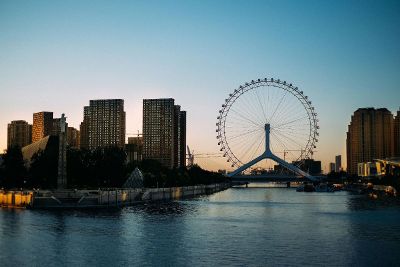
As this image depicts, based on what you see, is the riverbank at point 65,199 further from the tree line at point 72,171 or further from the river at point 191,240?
the tree line at point 72,171

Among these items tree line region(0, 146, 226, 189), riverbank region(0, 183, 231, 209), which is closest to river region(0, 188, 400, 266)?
riverbank region(0, 183, 231, 209)

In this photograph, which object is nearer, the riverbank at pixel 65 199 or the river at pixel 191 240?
the river at pixel 191 240

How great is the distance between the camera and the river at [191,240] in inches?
1265

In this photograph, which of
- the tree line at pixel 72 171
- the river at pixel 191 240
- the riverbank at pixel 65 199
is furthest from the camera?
the tree line at pixel 72 171

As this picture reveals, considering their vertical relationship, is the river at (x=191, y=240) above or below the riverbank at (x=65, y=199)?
below

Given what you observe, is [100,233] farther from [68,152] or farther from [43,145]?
[43,145]

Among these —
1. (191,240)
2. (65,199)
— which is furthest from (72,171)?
(191,240)

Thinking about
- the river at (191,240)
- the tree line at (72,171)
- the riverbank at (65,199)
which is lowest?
the river at (191,240)

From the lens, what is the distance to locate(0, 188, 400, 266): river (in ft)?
105

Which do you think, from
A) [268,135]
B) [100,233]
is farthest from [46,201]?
[268,135]

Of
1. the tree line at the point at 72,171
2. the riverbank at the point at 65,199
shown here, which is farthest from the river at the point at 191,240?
the tree line at the point at 72,171

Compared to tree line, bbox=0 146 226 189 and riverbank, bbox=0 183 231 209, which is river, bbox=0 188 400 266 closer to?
riverbank, bbox=0 183 231 209

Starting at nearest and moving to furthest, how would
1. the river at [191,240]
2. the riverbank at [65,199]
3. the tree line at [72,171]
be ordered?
the river at [191,240] → the riverbank at [65,199] → the tree line at [72,171]

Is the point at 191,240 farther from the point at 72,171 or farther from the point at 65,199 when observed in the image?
the point at 72,171
